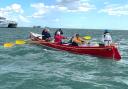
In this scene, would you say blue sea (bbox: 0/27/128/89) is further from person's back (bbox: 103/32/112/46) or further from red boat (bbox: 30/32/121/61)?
person's back (bbox: 103/32/112/46)

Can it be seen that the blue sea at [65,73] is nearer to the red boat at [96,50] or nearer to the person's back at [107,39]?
the red boat at [96,50]

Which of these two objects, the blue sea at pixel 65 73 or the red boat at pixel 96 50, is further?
the red boat at pixel 96 50

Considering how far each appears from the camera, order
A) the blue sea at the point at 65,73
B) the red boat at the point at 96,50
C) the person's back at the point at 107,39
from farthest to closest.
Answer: the person's back at the point at 107,39
the red boat at the point at 96,50
the blue sea at the point at 65,73

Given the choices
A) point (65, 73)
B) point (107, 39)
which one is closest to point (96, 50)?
point (107, 39)

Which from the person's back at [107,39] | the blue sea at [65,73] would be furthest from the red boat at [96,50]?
the person's back at [107,39]

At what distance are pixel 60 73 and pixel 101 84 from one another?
3.16 m

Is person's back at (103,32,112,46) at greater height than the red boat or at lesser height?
greater

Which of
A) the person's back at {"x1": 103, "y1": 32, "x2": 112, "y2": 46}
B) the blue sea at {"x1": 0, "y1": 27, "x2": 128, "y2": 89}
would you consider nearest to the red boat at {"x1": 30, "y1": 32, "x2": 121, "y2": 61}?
the blue sea at {"x1": 0, "y1": 27, "x2": 128, "y2": 89}

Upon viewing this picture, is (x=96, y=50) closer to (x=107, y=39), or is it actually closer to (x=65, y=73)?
(x=107, y=39)

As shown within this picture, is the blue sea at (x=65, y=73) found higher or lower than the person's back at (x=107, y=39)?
lower

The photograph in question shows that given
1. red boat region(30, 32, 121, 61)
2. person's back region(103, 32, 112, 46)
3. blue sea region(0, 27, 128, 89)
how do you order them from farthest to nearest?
person's back region(103, 32, 112, 46), red boat region(30, 32, 121, 61), blue sea region(0, 27, 128, 89)

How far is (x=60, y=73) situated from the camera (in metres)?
16.9

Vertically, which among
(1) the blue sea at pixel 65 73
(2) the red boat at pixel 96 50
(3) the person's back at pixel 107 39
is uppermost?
(3) the person's back at pixel 107 39

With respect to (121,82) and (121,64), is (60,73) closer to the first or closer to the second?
(121,82)
